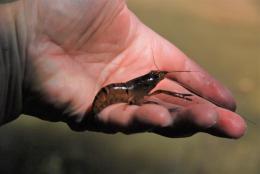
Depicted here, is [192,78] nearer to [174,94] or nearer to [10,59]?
[174,94]

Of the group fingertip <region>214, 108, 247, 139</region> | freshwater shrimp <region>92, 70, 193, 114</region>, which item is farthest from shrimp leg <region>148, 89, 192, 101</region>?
fingertip <region>214, 108, 247, 139</region>

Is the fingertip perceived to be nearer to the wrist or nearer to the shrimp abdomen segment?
the shrimp abdomen segment

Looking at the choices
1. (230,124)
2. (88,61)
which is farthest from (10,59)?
(230,124)

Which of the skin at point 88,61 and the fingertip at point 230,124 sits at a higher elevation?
the fingertip at point 230,124

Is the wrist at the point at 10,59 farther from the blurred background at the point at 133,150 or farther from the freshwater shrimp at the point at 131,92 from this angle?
the blurred background at the point at 133,150

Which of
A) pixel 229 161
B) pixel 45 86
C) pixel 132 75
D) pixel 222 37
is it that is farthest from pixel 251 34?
pixel 45 86

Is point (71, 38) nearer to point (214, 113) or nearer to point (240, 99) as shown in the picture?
point (214, 113)

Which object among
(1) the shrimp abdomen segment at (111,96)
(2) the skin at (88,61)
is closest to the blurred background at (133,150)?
(2) the skin at (88,61)
